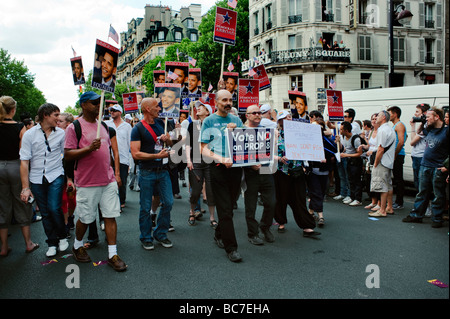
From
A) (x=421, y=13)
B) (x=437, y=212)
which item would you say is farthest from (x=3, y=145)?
(x=421, y=13)

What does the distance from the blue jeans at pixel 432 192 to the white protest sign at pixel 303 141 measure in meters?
1.97

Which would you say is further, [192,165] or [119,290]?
[192,165]

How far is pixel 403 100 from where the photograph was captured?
9.80m

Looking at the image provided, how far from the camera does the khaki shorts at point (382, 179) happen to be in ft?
24.2

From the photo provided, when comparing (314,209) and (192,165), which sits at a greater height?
(192,165)

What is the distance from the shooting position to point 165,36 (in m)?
79.2

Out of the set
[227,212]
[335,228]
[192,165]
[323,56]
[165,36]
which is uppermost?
[165,36]

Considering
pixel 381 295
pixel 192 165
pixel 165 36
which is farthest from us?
pixel 165 36

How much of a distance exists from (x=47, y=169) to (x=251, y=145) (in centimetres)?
278

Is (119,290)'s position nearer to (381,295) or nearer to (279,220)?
(381,295)

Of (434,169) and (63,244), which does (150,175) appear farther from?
(434,169)

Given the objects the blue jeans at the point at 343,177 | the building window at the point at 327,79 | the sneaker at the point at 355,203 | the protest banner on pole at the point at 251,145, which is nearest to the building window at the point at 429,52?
the building window at the point at 327,79
